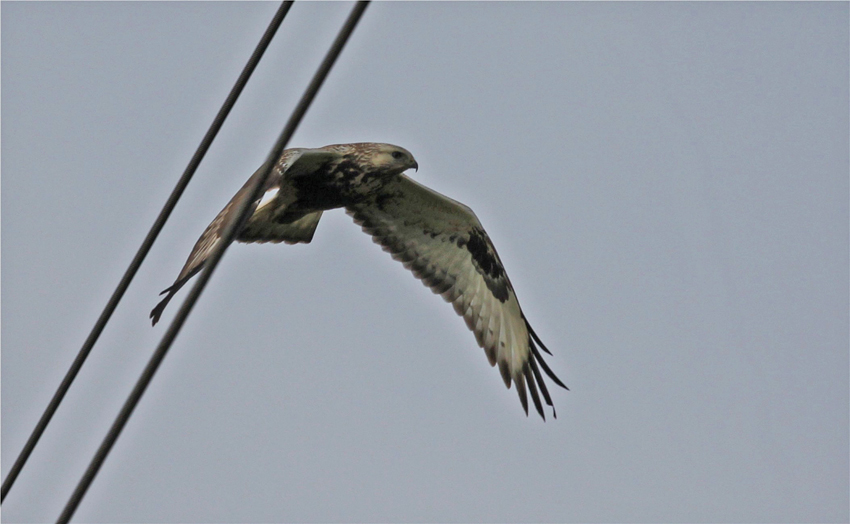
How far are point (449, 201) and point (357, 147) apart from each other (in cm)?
122

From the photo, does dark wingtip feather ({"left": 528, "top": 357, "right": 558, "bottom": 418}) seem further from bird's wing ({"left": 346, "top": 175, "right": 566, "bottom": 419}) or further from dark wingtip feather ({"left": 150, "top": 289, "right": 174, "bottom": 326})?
dark wingtip feather ({"left": 150, "top": 289, "right": 174, "bottom": 326})

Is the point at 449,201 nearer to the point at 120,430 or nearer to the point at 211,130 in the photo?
the point at 211,130

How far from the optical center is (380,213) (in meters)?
9.02

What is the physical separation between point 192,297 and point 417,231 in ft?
19.5

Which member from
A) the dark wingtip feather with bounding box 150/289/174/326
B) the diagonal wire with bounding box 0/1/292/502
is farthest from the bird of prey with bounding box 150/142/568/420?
the diagonal wire with bounding box 0/1/292/502

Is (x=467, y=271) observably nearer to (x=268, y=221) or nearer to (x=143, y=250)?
(x=268, y=221)

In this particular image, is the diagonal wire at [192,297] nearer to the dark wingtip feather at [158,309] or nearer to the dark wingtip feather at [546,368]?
the dark wingtip feather at [158,309]

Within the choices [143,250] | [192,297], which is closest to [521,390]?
[143,250]

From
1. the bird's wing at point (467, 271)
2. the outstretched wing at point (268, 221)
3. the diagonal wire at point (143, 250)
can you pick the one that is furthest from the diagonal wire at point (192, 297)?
the bird's wing at point (467, 271)

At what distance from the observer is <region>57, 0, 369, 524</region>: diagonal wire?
314 centimetres

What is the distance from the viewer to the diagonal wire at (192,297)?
3.14 meters

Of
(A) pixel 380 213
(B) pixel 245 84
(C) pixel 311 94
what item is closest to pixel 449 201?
A: (A) pixel 380 213

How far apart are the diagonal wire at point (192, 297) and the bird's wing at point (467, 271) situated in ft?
18.0

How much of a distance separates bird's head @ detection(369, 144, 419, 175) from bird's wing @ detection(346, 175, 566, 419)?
1.00 meters
